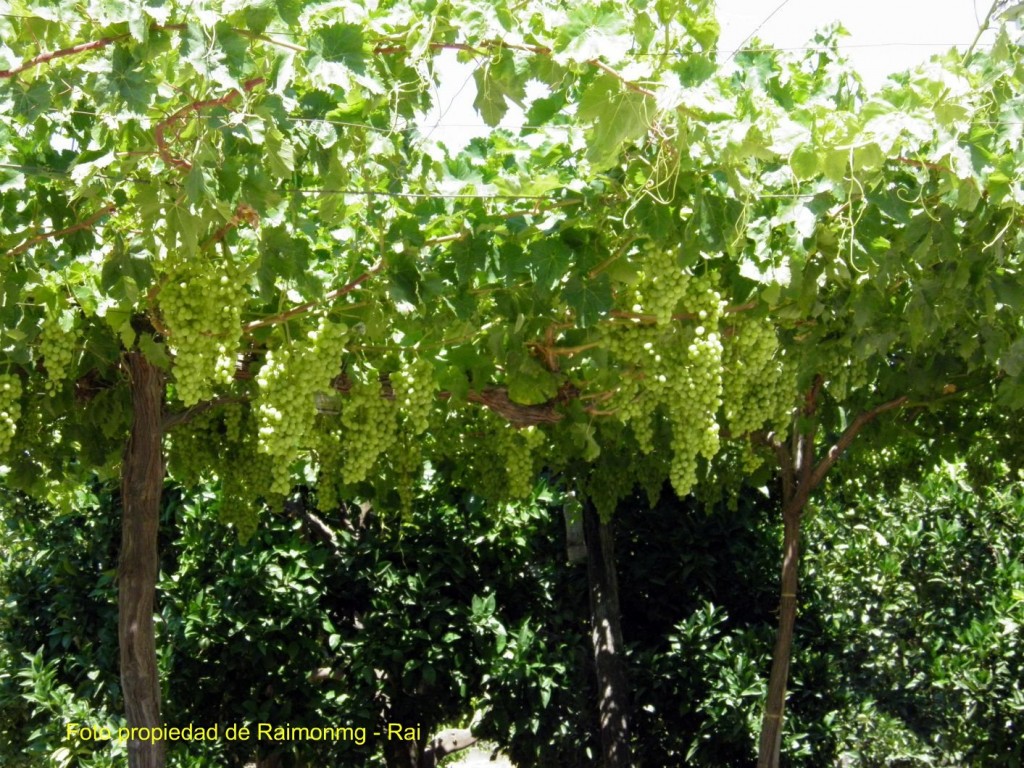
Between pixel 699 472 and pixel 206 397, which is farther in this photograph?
pixel 699 472

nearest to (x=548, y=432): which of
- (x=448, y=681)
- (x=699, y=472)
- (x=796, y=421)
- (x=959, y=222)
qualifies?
(x=699, y=472)

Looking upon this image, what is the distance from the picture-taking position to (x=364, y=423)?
11.7 ft

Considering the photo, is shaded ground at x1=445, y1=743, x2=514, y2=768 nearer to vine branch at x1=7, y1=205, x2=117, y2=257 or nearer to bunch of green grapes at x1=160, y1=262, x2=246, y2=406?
bunch of green grapes at x1=160, y1=262, x2=246, y2=406

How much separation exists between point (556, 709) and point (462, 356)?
8.81 feet

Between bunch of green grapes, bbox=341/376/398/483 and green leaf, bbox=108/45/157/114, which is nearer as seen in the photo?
green leaf, bbox=108/45/157/114

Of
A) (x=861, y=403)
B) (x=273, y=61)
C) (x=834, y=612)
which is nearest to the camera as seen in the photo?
(x=273, y=61)

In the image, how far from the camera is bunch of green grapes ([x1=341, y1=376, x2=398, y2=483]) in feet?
11.6

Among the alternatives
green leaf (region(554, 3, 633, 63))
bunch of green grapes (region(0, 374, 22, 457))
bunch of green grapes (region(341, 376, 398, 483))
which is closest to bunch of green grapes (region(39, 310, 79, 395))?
bunch of green grapes (region(0, 374, 22, 457))

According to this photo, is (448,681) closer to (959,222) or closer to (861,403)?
(861,403)

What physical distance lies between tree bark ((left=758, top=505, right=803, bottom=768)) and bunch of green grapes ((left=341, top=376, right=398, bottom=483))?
192cm

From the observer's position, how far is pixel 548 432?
4594 mm

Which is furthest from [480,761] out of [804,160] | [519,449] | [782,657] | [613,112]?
[613,112]

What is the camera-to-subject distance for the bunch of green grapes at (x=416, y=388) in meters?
3.47

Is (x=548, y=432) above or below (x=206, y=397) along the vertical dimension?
above
